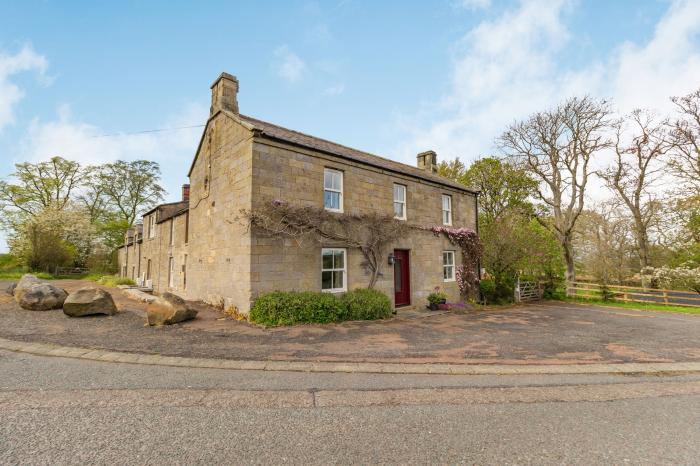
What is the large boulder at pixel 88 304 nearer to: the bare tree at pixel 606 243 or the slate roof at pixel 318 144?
the slate roof at pixel 318 144

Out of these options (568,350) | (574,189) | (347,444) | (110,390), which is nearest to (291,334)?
(110,390)

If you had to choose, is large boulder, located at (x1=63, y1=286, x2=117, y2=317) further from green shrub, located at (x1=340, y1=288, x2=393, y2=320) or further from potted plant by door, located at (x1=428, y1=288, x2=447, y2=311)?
potted plant by door, located at (x1=428, y1=288, x2=447, y2=311)

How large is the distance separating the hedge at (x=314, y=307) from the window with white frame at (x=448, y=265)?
20.0 ft

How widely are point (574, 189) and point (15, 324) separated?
2897cm

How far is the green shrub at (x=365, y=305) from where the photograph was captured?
10742mm

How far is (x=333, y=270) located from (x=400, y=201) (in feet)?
16.7

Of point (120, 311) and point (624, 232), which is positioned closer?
point (120, 311)

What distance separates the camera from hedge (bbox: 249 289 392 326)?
30.9 feet

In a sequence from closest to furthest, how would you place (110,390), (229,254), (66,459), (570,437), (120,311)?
(66,459), (570,437), (110,390), (120,311), (229,254)

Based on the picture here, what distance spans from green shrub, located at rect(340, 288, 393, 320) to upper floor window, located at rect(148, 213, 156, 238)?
15980mm

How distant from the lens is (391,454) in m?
3.26

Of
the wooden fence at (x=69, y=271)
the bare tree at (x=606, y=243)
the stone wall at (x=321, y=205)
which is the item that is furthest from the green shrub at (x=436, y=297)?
the wooden fence at (x=69, y=271)

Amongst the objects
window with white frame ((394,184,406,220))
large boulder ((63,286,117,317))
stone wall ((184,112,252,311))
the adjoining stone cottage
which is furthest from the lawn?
large boulder ((63,286,117,317))

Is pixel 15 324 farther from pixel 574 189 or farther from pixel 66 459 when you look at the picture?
pixel 574 189
